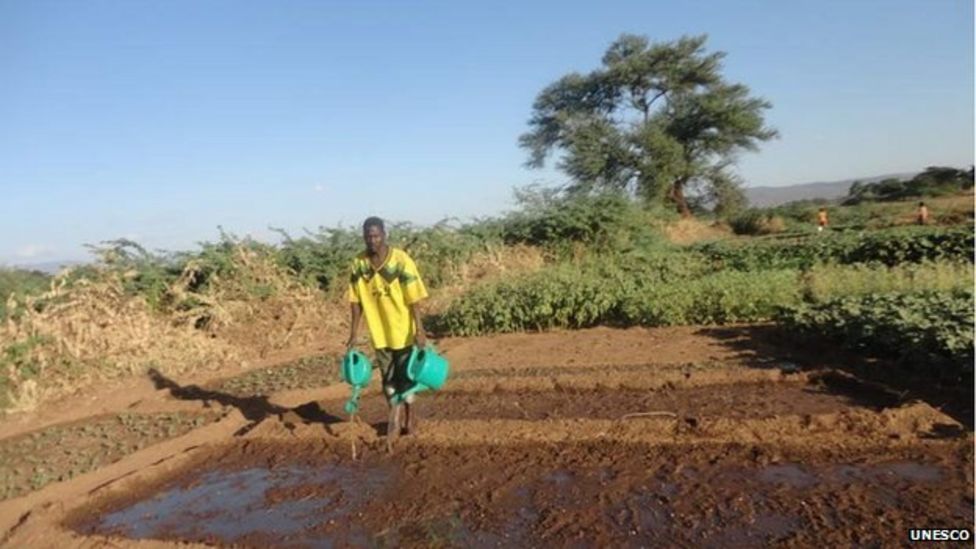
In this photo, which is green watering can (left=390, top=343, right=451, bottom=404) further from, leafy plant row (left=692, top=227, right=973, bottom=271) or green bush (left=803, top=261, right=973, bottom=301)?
leafy plant row (left=692, top=227, right=973, bottom=271)

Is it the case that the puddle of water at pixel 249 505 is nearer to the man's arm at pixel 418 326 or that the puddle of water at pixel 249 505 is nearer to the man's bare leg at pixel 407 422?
the man's bare leg at pixel 407 422

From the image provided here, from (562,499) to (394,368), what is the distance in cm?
177

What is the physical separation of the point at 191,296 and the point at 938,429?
10017mm

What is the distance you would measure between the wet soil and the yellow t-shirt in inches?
36.1

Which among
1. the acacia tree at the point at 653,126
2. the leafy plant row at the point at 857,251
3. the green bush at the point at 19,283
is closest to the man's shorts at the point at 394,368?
the green bush at the point at 19,283

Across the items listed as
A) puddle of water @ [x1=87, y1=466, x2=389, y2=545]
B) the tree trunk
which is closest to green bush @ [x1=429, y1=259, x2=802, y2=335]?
puddle of water @ [x1=87, y1=466, x2=389, y2=545]

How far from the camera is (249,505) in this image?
4.91m

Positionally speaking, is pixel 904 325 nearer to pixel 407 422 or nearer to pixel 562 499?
pixel 562 499

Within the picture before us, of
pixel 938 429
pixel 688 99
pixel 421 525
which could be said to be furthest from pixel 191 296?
pixel 688 99

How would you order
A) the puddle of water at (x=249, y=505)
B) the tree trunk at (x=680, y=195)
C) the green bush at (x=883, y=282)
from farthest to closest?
the tree trunk at (x=680, y=195) → the green bush at (x=883, y=282) → the puddle of water at (x=249, y=505)

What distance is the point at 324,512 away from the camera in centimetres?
462

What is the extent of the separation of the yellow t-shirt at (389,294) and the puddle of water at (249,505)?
3.31 ft

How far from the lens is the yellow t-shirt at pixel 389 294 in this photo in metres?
5.23

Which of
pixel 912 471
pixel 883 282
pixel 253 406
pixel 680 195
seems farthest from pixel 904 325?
pixel 680 195
